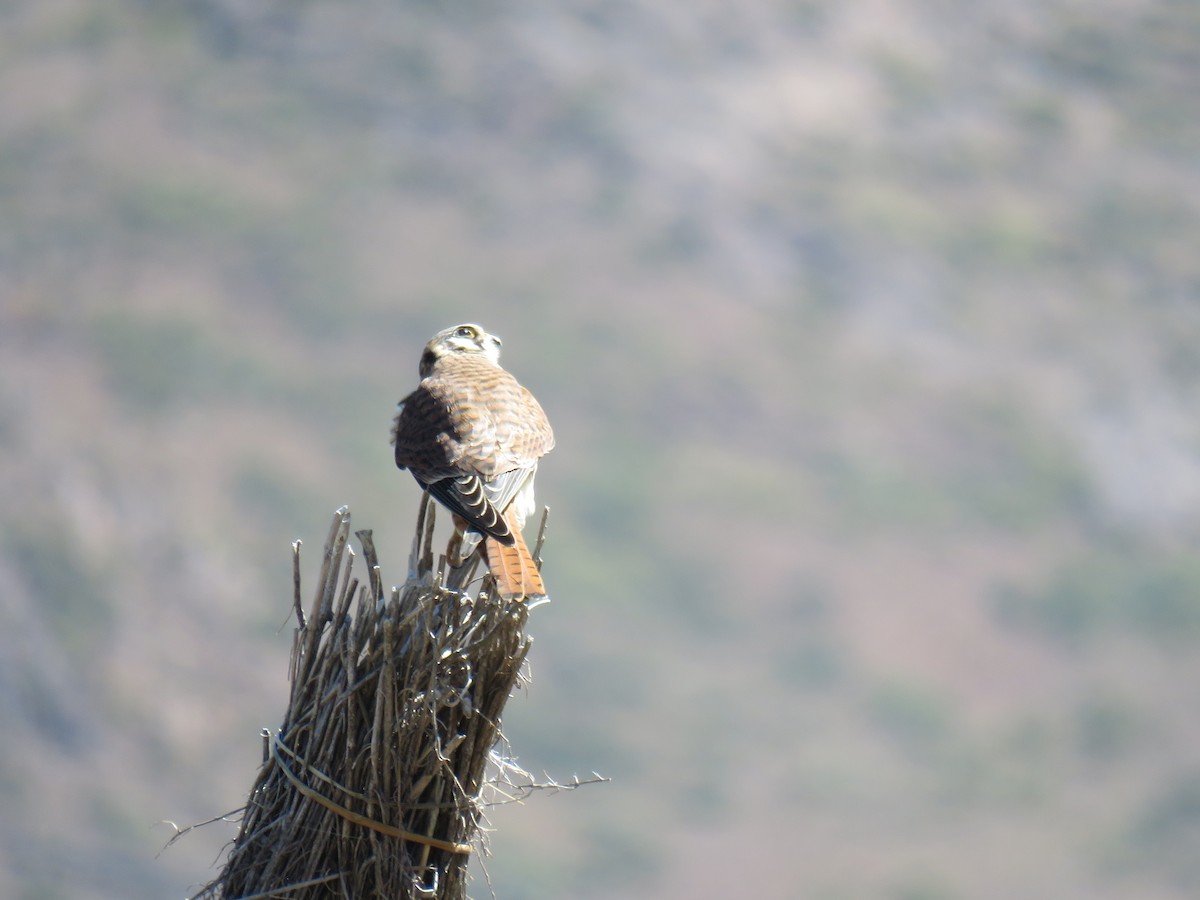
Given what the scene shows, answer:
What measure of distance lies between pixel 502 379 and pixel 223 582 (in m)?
34.6

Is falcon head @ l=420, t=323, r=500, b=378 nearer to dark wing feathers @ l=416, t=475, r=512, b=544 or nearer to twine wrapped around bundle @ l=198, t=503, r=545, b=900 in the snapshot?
dark wing feathers @ l=416, t=475, r=512, b=544

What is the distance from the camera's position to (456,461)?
20.6ft

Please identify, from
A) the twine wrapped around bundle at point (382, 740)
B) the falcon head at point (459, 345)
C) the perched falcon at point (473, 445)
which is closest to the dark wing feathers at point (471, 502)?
the perched falcon at point (473, 445)

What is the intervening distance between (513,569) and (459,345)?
8.18ft

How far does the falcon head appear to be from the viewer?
7.51m

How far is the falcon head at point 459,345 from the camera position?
24.6ft

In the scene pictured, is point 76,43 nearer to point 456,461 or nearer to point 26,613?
point 26,613

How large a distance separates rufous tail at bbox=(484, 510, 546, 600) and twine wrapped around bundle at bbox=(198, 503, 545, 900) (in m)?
0.07

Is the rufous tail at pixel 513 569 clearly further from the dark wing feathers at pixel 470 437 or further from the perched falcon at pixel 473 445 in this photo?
the dark wing feathers at pixel 470 437

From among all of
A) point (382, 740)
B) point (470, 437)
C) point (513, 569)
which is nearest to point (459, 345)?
point (470, 437)

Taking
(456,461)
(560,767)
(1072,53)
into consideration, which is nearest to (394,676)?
(456,461)

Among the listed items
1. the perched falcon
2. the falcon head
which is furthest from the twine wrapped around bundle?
the falcon head

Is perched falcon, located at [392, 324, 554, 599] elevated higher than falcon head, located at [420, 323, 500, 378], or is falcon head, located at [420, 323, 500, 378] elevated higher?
falcon head, located at [420, 323, 500, 378]

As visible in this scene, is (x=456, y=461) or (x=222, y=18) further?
(x=222, y=18)
